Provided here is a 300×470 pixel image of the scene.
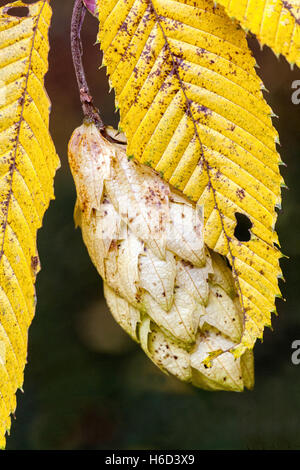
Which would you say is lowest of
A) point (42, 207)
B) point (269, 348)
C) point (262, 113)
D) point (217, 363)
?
point (269, 348)

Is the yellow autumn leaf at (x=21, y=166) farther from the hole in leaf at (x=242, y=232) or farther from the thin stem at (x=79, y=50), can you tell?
the hole in leaf at (x=242, y=232)

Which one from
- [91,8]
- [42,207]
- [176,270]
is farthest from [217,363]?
[91,8]

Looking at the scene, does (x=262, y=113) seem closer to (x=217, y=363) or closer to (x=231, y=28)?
(x=231, y=28)

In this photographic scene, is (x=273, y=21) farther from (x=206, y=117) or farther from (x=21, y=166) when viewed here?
(x=21, y=166)

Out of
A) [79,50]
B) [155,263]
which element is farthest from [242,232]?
[79,50]

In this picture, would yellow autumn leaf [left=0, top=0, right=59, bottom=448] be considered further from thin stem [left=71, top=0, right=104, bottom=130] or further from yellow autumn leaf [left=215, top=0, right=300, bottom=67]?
yellow autumn leaf [left=215, top=0, right=300, bottom=67]
